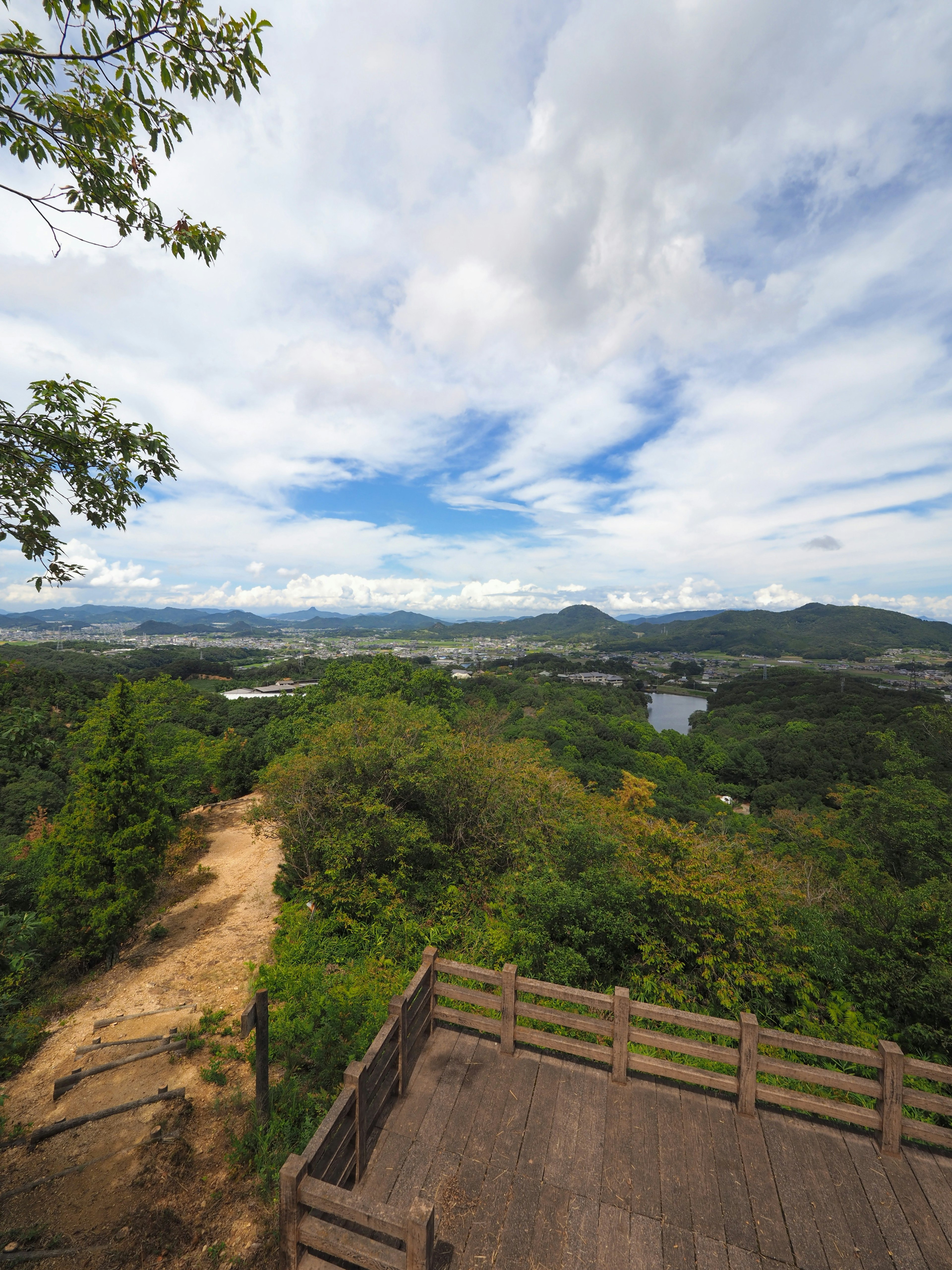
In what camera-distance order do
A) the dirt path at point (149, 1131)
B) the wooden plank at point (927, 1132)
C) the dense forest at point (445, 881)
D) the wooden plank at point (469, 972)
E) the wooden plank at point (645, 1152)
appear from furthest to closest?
the dense forest at point (445, 881) → the dirt path at point (149, 1131) → the wooden plank at point (469, 972) → the wooden plank at point (927, 1132) → the wooden plank at point (645, 1152)

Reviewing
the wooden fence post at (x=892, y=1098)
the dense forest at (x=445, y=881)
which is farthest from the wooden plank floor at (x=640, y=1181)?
the dense forest at (x=445, y=881)

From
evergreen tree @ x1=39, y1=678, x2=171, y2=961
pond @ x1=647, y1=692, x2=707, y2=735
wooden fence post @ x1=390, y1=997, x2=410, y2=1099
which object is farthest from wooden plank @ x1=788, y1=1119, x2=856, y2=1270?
pond @ x1=647, y1=692, x2=707, y2=735

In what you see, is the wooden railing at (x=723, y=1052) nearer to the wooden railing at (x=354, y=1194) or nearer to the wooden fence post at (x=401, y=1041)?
the wooden fence post at (x=401, y=1041)

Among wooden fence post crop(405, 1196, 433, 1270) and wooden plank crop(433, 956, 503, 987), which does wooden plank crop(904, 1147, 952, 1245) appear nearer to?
wooden plank crop(433, 956, 503, 987)

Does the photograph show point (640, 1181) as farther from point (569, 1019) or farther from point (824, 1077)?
point (824, 1077)

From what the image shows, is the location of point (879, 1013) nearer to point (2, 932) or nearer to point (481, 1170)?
point (481, 1170)

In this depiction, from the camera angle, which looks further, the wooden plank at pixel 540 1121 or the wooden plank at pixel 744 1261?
the wooden plank at pixel 540 1121

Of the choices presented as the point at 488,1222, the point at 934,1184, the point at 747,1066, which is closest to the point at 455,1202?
the point at 488,1222
